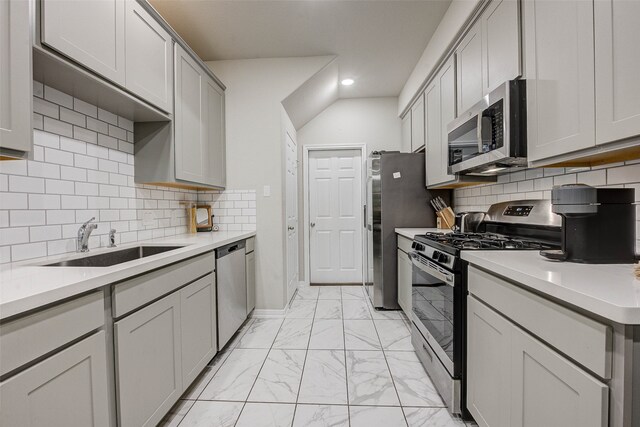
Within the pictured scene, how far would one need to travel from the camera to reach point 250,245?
9.23 feet

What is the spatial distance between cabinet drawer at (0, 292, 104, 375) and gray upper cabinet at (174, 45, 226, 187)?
52.2 inches

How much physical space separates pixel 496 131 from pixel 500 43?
523mm

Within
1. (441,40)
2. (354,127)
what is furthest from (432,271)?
(354,127)

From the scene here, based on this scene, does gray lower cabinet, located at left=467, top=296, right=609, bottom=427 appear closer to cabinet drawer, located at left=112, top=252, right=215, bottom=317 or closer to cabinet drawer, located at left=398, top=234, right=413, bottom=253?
cabinet drawer, located at left=398, top=234, right=413, bottom=253

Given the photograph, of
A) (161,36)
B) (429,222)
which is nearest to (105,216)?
(161,36)

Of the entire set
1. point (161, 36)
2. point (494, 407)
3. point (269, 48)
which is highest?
point (269, 48)

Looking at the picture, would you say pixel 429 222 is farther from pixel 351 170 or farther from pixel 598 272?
pixel 598 272

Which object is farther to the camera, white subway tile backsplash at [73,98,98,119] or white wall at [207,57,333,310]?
white wall at [207,57,333,310]

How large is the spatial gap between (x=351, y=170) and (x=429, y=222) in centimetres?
153

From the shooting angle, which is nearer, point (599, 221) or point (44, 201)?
point (599, 221)

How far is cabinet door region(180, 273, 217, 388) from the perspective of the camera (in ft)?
5.20

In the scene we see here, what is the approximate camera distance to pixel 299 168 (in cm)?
409

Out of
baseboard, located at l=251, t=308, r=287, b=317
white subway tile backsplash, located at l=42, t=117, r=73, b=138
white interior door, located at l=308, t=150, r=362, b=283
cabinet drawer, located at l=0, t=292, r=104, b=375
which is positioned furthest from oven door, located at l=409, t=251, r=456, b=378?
white subway tile backsplash, located at l=42, t=117, r=73, b=138

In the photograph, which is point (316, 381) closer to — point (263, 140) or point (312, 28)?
point (263, 140)
